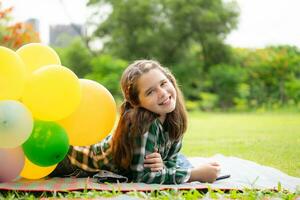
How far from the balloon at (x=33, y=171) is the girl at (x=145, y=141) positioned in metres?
0.19

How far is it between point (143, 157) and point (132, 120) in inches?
6.9

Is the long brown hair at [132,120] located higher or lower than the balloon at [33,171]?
higher

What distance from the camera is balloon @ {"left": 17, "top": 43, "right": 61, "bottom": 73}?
233 cm

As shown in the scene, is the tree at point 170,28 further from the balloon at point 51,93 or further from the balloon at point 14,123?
the balloon at point 14,123

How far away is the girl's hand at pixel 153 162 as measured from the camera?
2174 millimetres

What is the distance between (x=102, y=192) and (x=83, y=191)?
0.11 m

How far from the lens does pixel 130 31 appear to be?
1100 centimetres

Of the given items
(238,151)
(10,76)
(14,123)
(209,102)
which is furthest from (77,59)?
(14,123)

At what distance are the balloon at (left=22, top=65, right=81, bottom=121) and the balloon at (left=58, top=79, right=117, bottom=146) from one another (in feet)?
0.23

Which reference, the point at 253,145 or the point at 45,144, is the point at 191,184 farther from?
the point at 253,145

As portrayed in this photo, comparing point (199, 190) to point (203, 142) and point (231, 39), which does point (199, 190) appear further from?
point (231, 39)

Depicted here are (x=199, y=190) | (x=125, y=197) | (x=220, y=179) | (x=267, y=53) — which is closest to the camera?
(x=125, y=197)

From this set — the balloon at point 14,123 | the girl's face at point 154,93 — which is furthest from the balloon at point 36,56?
the girl's face at point 154,93

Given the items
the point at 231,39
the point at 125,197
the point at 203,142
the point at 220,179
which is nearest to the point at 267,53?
the point at 231,39
